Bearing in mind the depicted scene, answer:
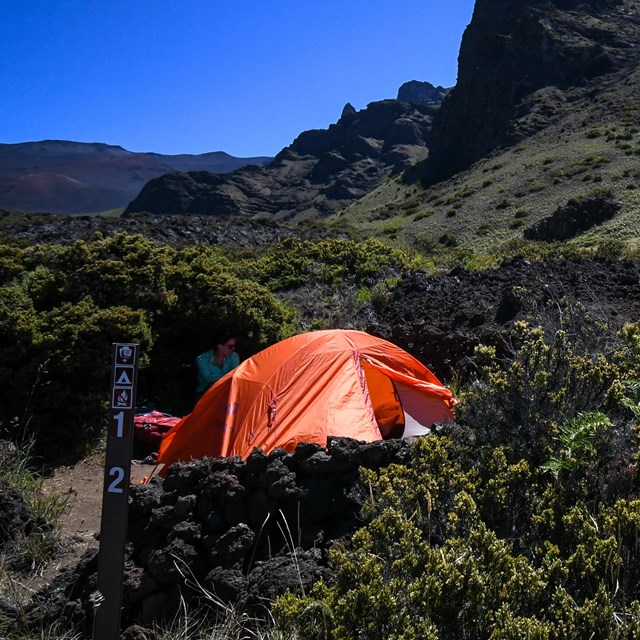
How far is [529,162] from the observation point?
38.7 m

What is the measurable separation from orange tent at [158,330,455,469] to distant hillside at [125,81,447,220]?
7213 centimetres

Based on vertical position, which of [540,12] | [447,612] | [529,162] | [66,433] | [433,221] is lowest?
[66,433]

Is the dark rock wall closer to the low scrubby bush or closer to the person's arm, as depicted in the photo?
the low scrubby bush

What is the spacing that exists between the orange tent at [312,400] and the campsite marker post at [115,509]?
8.04 feet

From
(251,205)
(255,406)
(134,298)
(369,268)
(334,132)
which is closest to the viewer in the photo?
(255,406)

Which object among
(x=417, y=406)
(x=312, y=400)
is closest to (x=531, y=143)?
(x=417, y=406)

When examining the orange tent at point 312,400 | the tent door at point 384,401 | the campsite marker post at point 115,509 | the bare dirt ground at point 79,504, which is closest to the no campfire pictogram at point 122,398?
the campsite marker post at point 115,509

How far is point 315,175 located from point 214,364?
311 feet

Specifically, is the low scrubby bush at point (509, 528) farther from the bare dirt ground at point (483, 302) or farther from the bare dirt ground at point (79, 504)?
the bare dirt ground at point (483, 302)

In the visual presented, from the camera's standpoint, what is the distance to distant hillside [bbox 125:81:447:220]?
87.4 metres

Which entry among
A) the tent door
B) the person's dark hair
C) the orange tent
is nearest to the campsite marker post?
the orange tent

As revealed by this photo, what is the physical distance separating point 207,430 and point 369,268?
274 inches

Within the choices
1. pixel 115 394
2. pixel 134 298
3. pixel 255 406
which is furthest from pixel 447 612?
pixel 134 298

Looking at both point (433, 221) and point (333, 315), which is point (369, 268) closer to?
point (333, 315)
